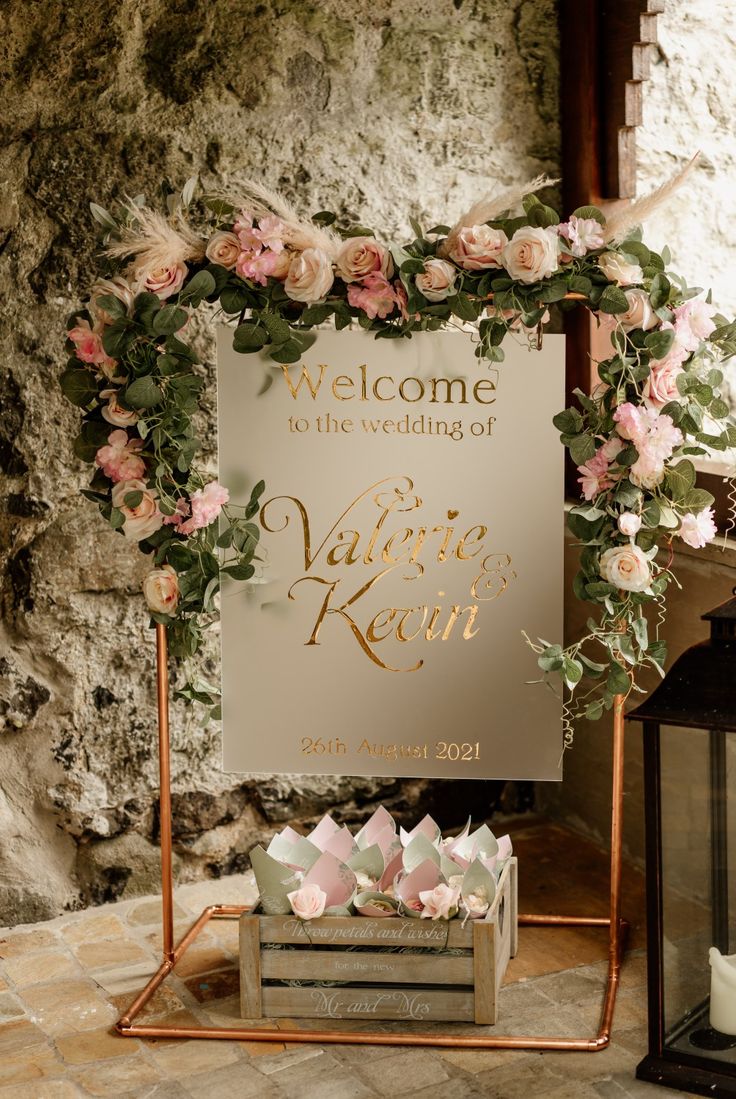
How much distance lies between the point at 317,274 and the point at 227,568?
0.59 meters

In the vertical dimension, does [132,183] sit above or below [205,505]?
above

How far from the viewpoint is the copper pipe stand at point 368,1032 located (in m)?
2.28

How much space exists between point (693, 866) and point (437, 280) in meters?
1.09

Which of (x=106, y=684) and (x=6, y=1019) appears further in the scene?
(x=106, y=684)

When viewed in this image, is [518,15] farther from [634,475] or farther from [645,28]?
[634,475]

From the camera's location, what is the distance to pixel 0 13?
2598 mm

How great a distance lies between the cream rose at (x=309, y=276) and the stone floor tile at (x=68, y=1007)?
1.42 metres

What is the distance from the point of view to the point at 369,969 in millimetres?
2340

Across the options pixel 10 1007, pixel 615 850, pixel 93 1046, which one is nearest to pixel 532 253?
pixel 615 850

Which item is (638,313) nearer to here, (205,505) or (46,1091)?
(205,505)

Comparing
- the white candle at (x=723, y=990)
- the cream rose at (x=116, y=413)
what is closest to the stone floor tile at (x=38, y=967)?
the cream rose at (x=116, y=413)

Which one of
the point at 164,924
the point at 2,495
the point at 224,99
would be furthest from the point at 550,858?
the point at 224,99

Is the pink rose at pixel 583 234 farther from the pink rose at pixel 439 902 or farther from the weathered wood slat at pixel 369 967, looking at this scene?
the weathered wood slat at pixel 369 967

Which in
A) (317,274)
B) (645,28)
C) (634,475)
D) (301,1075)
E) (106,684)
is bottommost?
(301,1075)
